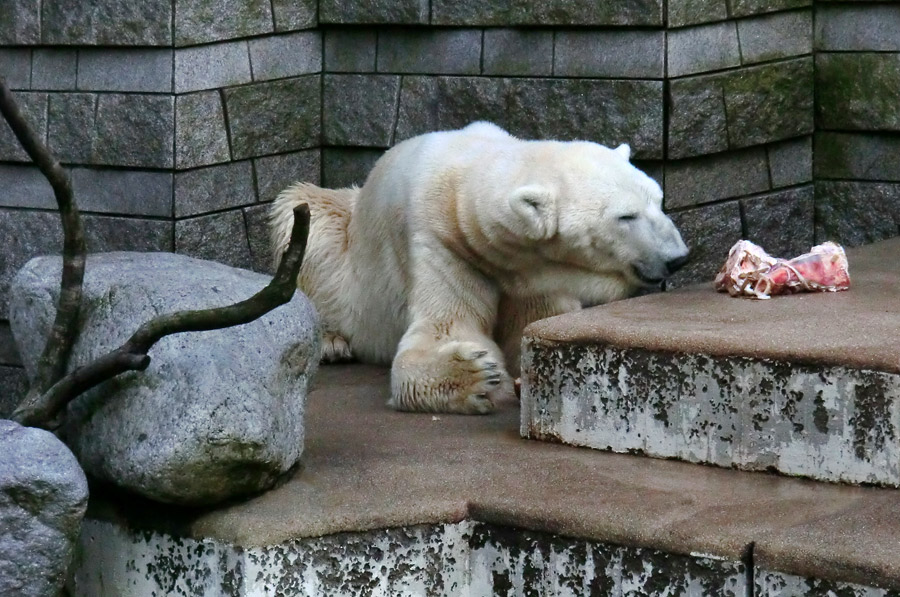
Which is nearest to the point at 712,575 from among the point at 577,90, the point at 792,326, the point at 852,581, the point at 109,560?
the point at 852,581

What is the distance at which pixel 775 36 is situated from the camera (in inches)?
196

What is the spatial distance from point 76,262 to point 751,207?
2.68 meters

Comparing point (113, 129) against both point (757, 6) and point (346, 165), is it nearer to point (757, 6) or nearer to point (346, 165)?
point (346, 165)

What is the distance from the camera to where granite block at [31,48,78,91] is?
16.0 ft

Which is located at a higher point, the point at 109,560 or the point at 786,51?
the point at 786,51

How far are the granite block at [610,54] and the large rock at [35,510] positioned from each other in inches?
97.4

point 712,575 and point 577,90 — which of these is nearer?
point 712,575

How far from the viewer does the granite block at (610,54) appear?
4.64m

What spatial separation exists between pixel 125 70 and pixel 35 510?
88.7 inches

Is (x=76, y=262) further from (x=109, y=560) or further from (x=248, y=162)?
(x=248, y=162)

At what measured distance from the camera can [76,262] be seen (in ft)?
10.3

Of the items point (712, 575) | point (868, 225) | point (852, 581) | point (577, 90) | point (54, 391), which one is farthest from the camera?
point (868, 225)

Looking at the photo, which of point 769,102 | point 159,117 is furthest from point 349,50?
point 769,102

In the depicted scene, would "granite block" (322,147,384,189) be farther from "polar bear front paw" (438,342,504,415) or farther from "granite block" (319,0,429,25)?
"polar bear front paw" (438,342,504,415)
